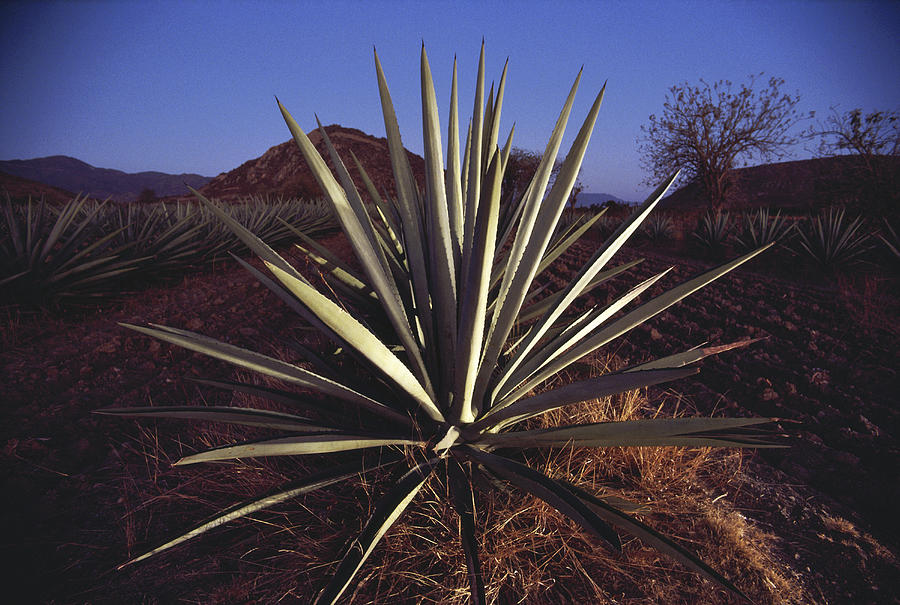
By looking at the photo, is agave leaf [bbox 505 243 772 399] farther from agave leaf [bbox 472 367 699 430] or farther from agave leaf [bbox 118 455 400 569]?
agave leaf [bbox 118 455 400 569]

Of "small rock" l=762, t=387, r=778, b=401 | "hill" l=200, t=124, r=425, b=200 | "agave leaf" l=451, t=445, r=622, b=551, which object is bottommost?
"small rock" l=762, t=387, r=778, b=401

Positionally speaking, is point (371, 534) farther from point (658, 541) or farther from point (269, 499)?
point (658, 541)

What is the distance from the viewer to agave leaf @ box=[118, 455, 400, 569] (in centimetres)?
83

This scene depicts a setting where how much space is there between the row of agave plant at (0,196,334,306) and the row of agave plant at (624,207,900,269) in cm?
664

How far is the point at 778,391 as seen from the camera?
223 centimetres

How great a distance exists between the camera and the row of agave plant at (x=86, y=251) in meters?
3.18

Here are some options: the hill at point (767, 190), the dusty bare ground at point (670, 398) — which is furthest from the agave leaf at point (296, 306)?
the hill at point (767, 190)

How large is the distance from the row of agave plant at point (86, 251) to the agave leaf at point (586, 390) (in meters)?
2.96

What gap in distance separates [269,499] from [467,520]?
48 cm

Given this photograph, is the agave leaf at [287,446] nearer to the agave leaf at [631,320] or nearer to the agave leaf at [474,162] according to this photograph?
the agave leaf at [631,320]

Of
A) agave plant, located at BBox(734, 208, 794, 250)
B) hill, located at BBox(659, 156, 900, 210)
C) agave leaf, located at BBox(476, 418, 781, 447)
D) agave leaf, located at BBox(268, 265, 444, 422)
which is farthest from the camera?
hill, located at BBox(659, 156, 900, 210)

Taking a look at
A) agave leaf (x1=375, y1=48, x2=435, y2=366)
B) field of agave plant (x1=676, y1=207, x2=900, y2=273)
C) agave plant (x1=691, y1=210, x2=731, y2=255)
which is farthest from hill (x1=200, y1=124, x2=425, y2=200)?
agave leaf (x1=375, y1=48, x2=435, y2=366)

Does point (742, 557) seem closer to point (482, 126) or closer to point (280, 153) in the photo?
point (482, 126)

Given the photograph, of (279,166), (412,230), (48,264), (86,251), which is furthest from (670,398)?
(279,166)
